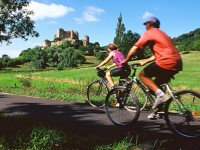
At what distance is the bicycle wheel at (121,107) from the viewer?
257 inches

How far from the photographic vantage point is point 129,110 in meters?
6.61

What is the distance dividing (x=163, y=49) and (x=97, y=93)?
229 inches

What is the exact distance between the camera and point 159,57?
5.57 meters

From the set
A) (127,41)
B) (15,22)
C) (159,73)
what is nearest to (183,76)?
(15,22)

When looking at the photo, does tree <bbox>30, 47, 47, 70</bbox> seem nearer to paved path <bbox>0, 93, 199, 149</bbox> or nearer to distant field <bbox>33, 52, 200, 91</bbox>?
distant field <bbox>33, 52, 200, 91</bbox>

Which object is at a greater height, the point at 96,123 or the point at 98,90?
the point at 98,90

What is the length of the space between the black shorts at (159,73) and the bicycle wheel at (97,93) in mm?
4764

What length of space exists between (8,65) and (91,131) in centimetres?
11655

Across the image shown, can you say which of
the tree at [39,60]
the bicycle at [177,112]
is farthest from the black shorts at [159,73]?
the tree at [39,60]

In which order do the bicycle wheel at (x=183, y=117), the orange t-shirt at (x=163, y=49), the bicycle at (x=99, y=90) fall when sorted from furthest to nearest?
the bicycle at (x=99, y=90), the orange t-shirt at (x=163, y=49), the bicycle wheel at (x=183, y=117)

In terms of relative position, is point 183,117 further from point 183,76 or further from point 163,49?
point 183,76

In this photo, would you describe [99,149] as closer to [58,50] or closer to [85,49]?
[58,50]

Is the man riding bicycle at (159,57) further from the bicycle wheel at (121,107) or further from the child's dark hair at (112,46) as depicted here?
the child's dark hair at (112,46)

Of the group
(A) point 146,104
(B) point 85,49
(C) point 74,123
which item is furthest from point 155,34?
(B) point 85,49
